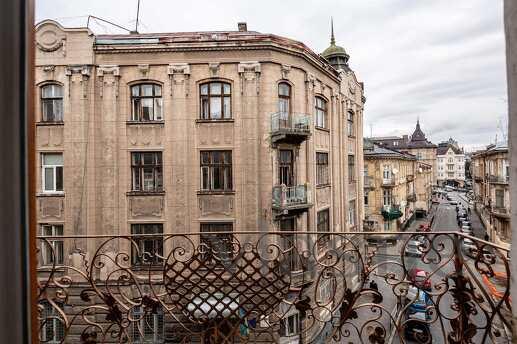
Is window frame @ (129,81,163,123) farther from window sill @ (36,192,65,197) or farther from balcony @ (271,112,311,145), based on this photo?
balcony @ (271,112,311,145)

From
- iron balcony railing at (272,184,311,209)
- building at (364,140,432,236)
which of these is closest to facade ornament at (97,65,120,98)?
iron balcony railing at (272,184,311,209)

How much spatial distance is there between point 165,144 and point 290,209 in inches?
194

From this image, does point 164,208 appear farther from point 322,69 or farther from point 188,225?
point 322,69

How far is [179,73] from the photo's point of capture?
11.0 metres

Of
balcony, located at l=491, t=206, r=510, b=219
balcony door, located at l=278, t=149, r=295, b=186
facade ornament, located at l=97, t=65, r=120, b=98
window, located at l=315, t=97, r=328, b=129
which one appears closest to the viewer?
facade ornament, located at l=97, t=65, r=120, b=98

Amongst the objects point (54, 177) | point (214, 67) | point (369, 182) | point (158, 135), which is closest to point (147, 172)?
point (158, 135)

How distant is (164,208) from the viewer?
10930mm

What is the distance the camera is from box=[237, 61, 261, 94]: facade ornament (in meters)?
11.0

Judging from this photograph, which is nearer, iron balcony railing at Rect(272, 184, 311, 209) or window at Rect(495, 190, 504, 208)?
iron balcony railing at Rect(272, 184, 311, 209)

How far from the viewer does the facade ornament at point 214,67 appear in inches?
432

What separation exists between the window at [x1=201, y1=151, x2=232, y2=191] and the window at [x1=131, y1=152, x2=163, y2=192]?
156cm

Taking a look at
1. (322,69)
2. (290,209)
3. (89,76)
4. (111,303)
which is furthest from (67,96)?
(111,303)

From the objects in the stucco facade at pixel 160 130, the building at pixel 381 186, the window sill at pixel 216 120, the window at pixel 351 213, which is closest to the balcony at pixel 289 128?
the stucco facade at pixel 160 130

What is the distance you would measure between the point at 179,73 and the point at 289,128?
14.1 feet
